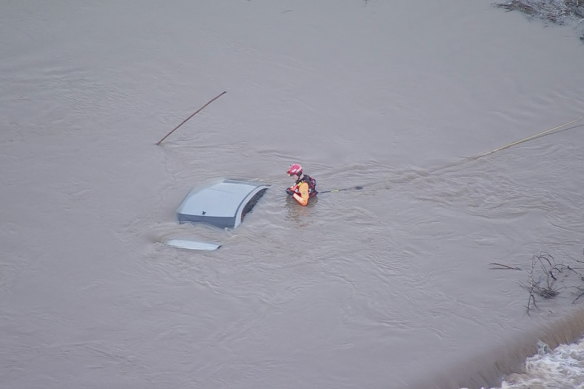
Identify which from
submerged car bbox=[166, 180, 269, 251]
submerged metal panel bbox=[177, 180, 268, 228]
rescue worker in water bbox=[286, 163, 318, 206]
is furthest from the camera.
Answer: rescue worker in water bbox=[286, 163, 318, 206]

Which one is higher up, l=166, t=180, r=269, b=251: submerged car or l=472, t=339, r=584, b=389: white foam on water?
l=166, t=180, r=269, b=251: submerged car

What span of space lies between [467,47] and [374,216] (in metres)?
4.84

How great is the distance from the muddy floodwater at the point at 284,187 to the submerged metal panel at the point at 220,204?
14 centimetres

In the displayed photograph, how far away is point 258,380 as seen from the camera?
690 cm

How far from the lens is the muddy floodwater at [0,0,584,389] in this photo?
7.21 metres

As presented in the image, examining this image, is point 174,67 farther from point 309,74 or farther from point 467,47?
point 467,47

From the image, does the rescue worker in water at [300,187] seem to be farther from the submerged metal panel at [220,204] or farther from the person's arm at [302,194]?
the submerged metal panel at [220,204]

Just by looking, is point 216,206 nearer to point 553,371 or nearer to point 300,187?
point 300,187

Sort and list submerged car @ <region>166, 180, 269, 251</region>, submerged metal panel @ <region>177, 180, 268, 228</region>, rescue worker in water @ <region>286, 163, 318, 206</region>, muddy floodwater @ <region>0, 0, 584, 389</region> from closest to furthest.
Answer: muddy floodwater @ <region>0, 0, 584, 389</region> < submerged car @ <region>166, 180, 269, 251</region> < submerged metal panel @ <region>177, 180, 268, 228</region> < rescue worker in water @ <region>286, 163, 318, 206</region>

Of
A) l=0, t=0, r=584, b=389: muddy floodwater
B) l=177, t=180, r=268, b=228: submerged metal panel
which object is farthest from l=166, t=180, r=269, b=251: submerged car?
l=0, t=0, r=584, b=389: muddy floodwater

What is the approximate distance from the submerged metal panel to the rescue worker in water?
40cm

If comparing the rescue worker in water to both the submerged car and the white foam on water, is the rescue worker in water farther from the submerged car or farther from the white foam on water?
the white foam on water

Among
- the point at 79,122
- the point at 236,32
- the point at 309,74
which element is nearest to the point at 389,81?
the point at 309,74

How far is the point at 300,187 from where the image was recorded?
888 centimetres
